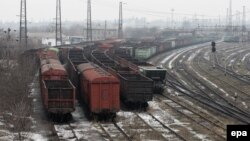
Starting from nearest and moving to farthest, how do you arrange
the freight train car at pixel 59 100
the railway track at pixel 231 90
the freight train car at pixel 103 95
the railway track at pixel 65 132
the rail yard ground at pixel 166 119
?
the railway track at pixel 65 132 → the rail yard ground at pixel 166 119 → the freight train car at pixel 59 100 → the freight train car at pixel 103 95 → the railway track at pixel 231 90

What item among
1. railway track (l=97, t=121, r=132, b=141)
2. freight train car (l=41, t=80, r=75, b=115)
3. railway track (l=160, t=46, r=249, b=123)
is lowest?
railway track (l=97, t=121, r=132, b=141)

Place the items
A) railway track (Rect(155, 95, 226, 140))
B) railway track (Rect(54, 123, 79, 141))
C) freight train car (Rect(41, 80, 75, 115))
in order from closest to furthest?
A: railway track (Rect(54, 123, 79, 141)) < railway track (Rect(155, 95, 226, 140)) < freight train car (Rect(41, 80, 75, 115))

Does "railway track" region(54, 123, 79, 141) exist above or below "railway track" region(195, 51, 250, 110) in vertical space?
below

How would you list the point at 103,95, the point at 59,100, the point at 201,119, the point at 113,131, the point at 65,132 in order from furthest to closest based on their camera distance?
the point at 201,119, the point at 103,95, the point at 59,100, the point at 113,131, the point at 65,132

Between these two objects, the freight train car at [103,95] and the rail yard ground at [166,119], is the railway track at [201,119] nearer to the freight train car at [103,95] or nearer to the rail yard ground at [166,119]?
the rail yard ground at [166,119]

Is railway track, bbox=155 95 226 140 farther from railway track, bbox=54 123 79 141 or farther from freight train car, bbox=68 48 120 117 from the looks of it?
railway track, bbox=54 123 79 141

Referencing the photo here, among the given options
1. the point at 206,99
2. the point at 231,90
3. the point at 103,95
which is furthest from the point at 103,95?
the point at 231,90

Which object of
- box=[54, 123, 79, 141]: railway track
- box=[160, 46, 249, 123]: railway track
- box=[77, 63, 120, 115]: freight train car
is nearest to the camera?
box=[54, 123, 79, 141]: railway track

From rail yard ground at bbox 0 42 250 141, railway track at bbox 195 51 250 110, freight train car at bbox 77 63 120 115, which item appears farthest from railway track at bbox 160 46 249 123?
freight train car at bbox 77 63 120 115

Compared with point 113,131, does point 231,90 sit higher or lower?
higher

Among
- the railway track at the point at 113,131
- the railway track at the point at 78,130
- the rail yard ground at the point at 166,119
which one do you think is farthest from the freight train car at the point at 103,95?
the railway track at the point at 78,130

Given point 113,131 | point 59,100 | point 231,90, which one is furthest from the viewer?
point 231,90

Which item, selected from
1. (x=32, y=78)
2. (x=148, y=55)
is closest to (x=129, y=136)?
(x=32, y=78)

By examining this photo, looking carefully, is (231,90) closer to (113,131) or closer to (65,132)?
(113,131)
